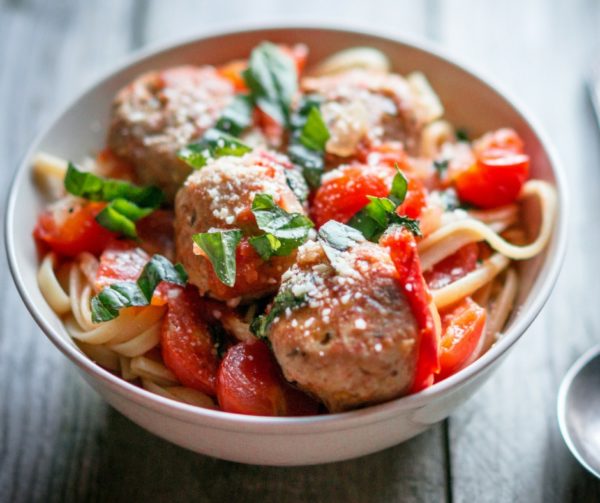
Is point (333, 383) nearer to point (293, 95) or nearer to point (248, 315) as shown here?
point (248, 315)

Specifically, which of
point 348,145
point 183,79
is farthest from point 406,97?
point 183,79

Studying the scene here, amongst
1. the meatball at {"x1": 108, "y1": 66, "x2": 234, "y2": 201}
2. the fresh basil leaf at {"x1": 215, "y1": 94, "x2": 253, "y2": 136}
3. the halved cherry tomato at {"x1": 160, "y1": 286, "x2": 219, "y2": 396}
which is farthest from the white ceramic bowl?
the fresh basil leaf at {"x1": 215, "y1": 94, "x2": 253, "y2": 136}

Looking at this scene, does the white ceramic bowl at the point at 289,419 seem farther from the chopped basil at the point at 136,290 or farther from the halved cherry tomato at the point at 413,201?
the halved cherry tomato at the point at 413,201

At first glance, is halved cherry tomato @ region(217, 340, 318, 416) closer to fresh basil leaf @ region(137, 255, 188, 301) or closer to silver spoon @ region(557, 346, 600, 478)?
fresh basil leaf @ region(137, 255, 188, 301)

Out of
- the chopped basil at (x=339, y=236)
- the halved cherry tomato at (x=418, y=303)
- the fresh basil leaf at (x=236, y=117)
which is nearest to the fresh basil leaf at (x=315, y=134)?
the fresh basil leaf at (x=236, y=117)

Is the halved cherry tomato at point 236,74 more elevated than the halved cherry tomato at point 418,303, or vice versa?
the halved cherry tomato at point 236,74
